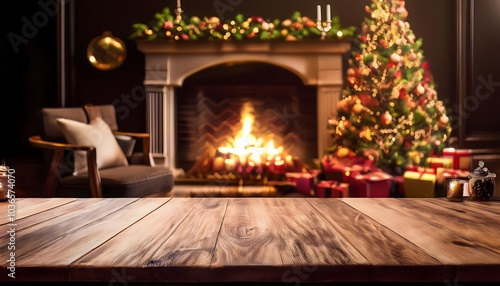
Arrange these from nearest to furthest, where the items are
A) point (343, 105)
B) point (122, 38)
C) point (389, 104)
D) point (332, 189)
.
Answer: point (332, 189) → point (389, 104) → point (343, 105) → point (122, 38)

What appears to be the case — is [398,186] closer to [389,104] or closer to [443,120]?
[389,104]

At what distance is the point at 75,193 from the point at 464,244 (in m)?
2.62

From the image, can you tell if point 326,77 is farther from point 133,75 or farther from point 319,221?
point 319,221

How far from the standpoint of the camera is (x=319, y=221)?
1263mm

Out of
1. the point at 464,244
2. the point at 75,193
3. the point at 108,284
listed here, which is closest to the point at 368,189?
the point at 75,193

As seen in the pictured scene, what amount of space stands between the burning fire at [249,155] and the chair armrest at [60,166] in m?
1.58

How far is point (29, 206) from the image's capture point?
5.02 feet

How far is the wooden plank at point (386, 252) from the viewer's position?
33.4 inches

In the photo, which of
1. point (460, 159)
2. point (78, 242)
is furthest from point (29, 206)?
point (460, 159)

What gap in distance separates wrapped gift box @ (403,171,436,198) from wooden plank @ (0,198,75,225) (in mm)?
2952

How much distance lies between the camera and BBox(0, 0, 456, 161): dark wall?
485 cm

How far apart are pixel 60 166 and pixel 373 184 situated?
7.61 ft

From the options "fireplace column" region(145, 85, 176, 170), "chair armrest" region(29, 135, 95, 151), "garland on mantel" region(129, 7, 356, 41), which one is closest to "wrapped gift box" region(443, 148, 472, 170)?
"garland on mantel" region(129, 7, 356, 41)

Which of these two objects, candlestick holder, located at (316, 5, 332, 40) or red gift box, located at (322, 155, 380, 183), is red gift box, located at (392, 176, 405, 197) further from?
candlestick holder, located at (316, 5, 332, 40)
